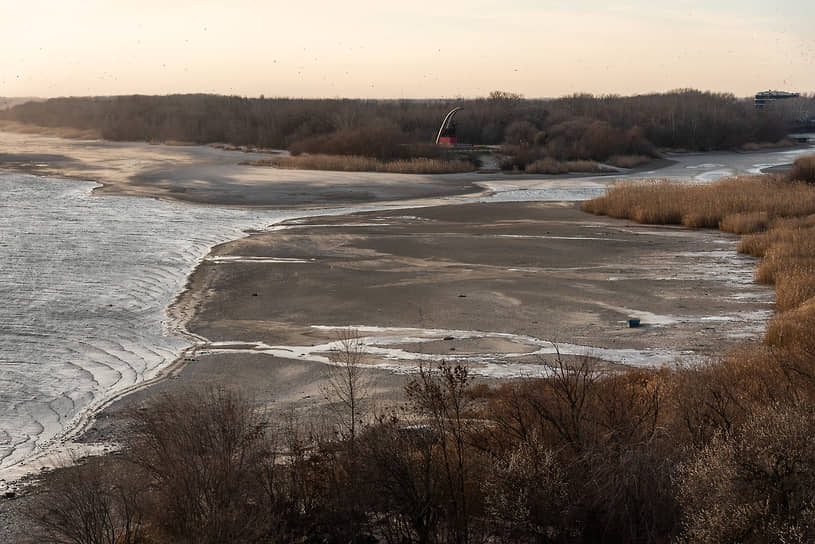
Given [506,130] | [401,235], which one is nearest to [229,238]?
[401,235]

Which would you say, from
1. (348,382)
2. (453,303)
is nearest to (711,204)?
(453,303)

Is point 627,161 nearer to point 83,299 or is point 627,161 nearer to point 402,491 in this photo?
point 83,299

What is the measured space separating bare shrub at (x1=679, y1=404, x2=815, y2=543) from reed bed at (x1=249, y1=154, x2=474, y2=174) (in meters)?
42.3

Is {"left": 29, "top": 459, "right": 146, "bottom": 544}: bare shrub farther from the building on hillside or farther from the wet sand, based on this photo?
the building on hillside

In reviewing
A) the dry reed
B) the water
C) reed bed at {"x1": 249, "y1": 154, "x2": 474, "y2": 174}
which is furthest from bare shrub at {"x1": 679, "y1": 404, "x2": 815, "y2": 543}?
the dry reed

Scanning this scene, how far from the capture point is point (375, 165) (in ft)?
160

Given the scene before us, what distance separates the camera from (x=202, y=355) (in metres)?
11.5

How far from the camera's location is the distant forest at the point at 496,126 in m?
58.8

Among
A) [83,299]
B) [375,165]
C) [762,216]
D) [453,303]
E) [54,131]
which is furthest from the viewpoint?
[54,131]

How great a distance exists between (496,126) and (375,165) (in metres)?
28.2

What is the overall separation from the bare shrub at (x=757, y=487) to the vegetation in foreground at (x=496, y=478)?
0.01 meters

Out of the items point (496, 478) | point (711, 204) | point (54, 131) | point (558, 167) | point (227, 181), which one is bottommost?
point (496, 478)

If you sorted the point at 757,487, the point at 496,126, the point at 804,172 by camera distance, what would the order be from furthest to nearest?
the point at 496,126, the point at 804,172, the point at 757,487

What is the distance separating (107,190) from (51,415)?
28.0 meters
